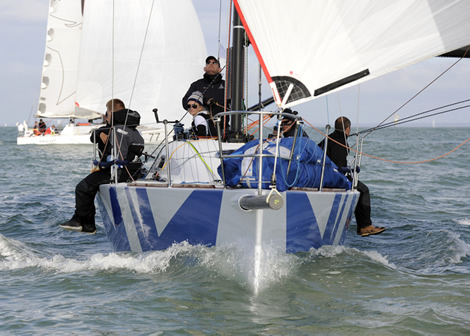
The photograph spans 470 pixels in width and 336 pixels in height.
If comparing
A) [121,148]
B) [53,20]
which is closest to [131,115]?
[121,148]

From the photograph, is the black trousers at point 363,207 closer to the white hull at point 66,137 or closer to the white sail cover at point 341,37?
the white sail cover at point 341,37

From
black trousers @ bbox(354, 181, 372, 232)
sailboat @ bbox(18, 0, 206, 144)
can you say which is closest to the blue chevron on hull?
black trousers @ bbox(354, 181, 372, 232)

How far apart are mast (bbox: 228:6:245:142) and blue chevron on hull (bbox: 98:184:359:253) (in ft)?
4.59

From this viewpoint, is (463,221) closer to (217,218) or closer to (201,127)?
(201,127)

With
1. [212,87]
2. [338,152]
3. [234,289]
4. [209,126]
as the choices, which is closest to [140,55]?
[212,87]

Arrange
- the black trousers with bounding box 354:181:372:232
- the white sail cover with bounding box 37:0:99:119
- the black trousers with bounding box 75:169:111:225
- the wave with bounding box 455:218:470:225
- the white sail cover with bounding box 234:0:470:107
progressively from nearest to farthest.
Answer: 1. the white sail cover with bounding box 234:0:470:107
2. the black trousers with bounding box 75:169:111:225
3. the black trousers with bounding box 354:181:372:232
4. the wave with bounding box 455:218:470:225
5. the white sail cover with bounding box 37:0:99:119

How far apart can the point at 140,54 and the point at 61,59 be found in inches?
543

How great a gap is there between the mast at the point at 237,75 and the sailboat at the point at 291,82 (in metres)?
1.16

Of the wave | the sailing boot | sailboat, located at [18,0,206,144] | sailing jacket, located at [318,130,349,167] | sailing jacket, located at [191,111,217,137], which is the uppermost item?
sailboat, located at [18,0,206,144]

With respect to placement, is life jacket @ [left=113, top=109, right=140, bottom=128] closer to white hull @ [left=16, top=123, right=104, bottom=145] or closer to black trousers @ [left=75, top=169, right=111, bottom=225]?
black trousers @ [left=75, top=169, right=111, bottom=225]

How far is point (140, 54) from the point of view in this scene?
870 inches

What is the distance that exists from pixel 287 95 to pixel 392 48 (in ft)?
2.95

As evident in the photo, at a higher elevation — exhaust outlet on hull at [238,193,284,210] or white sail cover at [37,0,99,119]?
white sail cover at [37,0,99,119]

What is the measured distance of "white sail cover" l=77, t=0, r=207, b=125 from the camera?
22031 mm
